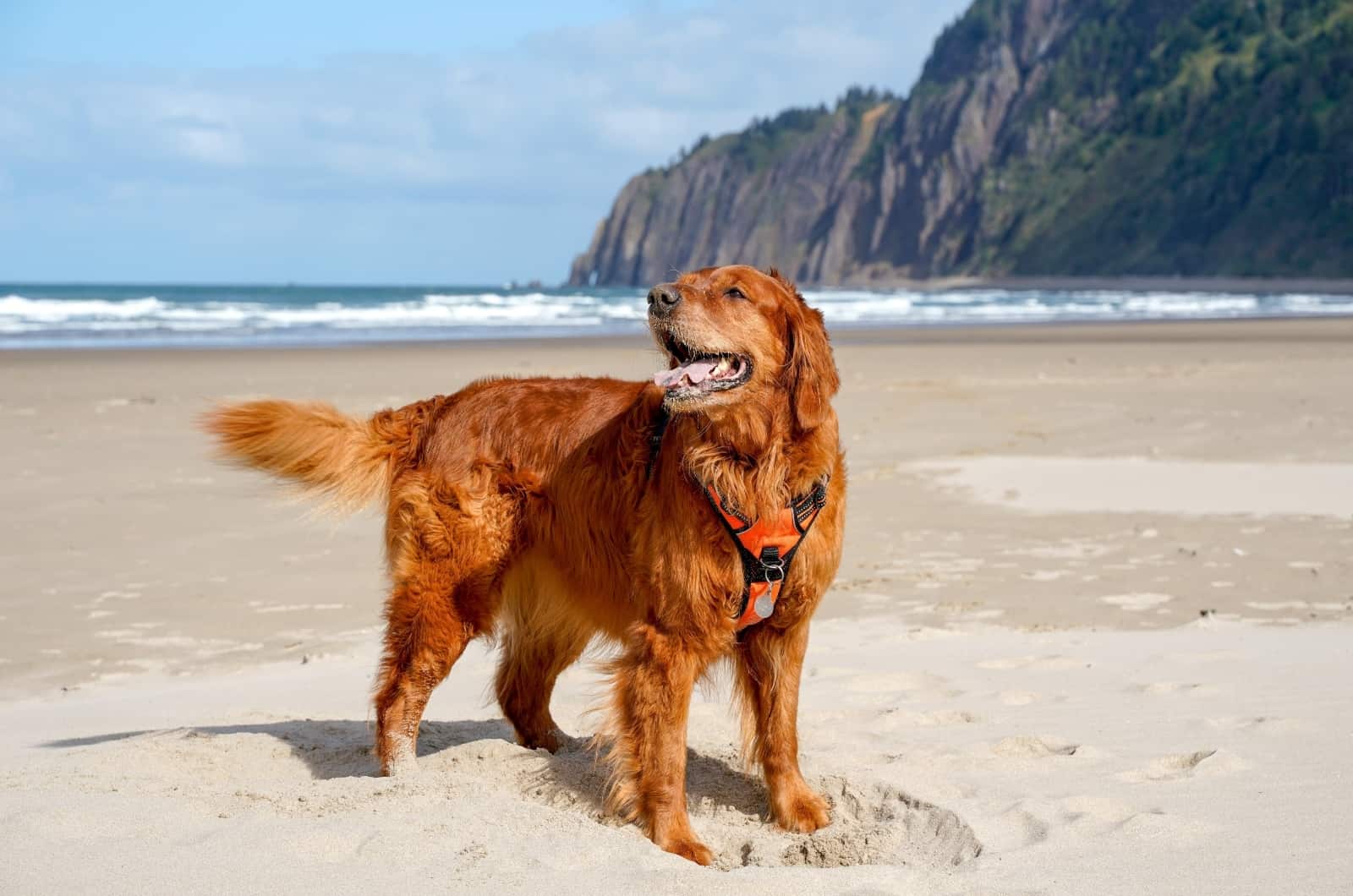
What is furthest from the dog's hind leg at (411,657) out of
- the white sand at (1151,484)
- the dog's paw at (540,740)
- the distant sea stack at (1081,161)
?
the distant sea stack at (1081,161)

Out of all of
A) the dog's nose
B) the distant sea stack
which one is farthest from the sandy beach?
the distant sea stack

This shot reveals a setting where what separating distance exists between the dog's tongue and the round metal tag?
0.70 m

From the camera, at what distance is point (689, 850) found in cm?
397

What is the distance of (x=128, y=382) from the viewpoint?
17.9 meters

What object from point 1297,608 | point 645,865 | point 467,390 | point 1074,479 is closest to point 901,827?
point 645,865

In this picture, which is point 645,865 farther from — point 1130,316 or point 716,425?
point 1130,316

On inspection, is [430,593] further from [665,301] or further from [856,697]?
[856,697]

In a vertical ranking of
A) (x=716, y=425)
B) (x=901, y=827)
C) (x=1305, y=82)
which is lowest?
(x=901, y=827)

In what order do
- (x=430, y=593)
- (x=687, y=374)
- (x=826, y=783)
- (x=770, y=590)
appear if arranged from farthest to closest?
(x=430, y=593) → (x=826, y=783) → (x=770, y=590) → (x=687, y=374)

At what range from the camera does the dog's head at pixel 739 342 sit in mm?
3910

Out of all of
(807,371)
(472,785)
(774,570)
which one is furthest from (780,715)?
(807,371)

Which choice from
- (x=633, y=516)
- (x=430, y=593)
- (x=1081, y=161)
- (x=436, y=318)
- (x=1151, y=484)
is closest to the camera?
(x=633, y=516)

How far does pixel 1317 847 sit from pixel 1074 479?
6.83m

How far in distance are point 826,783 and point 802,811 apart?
21 cm
